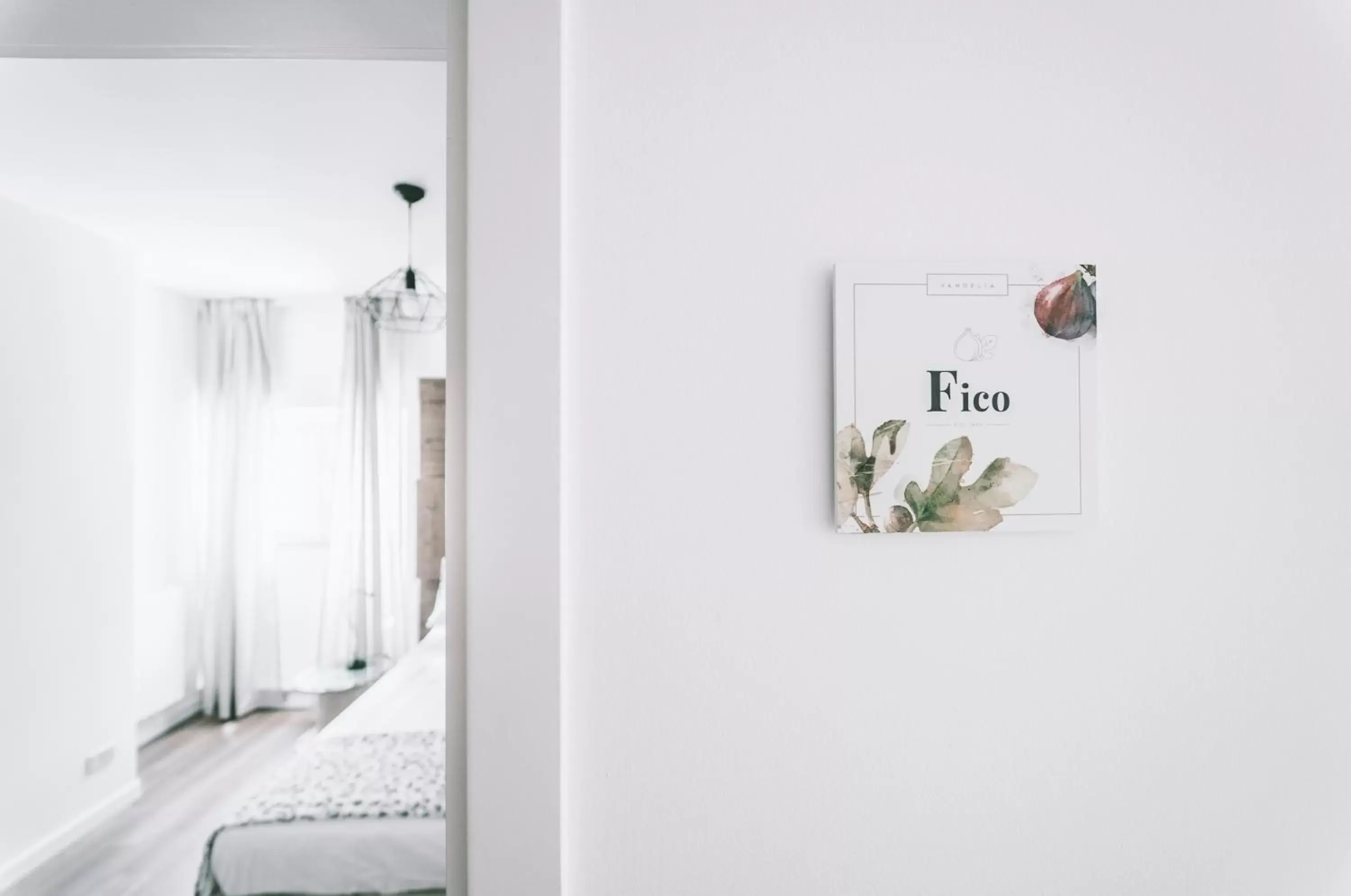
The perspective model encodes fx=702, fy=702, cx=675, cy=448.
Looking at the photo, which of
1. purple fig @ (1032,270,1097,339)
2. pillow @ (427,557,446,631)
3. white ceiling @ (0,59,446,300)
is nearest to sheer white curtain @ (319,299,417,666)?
pillow @ (427,557,446,631)

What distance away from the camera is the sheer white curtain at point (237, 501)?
4.32 metres

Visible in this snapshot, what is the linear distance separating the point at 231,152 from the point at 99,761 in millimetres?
2654

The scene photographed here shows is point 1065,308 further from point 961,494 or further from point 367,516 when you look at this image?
point 367,516

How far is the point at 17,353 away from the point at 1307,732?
380 cm

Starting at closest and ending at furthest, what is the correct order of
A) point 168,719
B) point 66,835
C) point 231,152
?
1. point 231,152
2. point 66,835
3. point 168,719

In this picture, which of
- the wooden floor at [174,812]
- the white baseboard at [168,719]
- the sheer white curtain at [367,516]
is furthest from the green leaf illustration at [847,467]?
the white baseboard at [168,719]

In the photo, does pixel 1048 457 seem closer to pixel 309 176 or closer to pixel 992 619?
pixel 992 619

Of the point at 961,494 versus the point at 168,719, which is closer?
the point at 961,494

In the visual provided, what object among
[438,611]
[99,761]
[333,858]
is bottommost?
[99,761]

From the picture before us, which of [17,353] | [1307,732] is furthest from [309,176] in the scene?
[1307,732]

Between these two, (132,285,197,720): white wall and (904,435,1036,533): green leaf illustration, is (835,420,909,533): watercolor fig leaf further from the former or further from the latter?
(132,285,197,720): white wall

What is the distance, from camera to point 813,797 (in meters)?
0.80

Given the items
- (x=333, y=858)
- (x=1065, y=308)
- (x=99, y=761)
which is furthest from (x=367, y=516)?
(x=1065, y=308)

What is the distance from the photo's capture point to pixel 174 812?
315 centimetres
